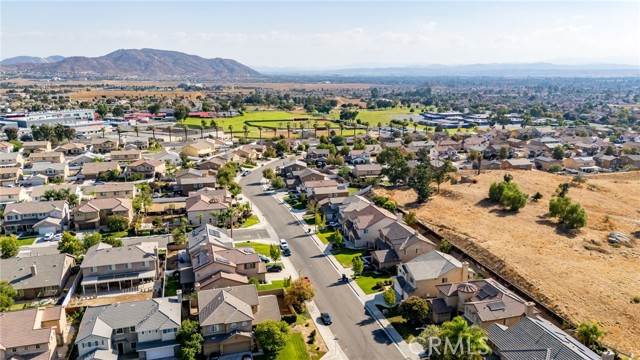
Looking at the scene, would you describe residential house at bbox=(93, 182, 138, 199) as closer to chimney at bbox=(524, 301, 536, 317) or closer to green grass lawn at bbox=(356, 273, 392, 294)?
green grass lawn at bbox=(356, 273, 392, 294)

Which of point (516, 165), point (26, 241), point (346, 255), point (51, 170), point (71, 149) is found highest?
point (71, 149)

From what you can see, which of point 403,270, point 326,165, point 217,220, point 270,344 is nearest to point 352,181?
point 326,165

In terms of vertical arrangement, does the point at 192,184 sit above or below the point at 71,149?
below

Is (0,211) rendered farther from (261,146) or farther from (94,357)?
(261,146)

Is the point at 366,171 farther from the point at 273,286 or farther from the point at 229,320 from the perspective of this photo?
the point at 229,320

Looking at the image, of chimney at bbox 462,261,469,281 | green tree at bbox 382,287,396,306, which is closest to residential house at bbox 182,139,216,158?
green tree at bbox 382,287,396,306

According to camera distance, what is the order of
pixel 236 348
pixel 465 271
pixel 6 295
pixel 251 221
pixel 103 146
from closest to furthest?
pixel 236 348
pixel 6 295
pixel 465 271
pixel 251 221
pixel 103 146

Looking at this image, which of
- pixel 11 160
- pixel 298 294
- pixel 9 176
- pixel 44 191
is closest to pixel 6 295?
pixel 298 294
